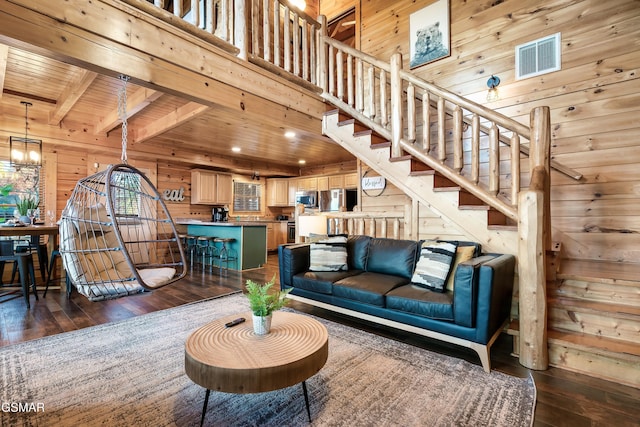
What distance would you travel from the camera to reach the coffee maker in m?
7.54

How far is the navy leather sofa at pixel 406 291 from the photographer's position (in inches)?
85.4

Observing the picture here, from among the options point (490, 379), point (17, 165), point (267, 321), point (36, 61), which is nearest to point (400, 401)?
point (490, 379)

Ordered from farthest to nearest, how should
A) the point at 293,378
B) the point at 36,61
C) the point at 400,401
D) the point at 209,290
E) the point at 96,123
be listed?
the point at 96,123 < the point at 209,290 < the point at 36,61 < the point at 400,401 < the point at 293,378

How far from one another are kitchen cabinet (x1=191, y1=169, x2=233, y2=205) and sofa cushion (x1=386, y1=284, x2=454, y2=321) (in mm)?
5935

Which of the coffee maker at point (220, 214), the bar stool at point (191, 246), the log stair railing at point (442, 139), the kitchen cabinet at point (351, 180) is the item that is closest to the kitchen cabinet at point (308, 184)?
the kitchen cabinet at point (351, 180)

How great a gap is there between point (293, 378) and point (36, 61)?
4.19 meters

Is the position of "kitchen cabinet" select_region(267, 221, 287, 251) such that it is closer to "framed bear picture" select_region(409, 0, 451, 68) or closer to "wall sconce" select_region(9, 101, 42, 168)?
"wall sconce" select_region(9, 101, 42, 168)

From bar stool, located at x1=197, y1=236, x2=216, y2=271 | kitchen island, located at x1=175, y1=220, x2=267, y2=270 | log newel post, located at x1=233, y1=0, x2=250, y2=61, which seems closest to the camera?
log newel post, located at x1=233, y1=0, x2=250, y2=61

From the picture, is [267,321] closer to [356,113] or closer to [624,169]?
[356,113]

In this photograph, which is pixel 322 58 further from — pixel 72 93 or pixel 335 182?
pixel 335 182

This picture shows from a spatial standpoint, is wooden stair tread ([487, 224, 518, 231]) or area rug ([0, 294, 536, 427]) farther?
wooden stair tread ([487, 224, 518, 231])

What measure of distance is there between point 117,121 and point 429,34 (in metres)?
4.69

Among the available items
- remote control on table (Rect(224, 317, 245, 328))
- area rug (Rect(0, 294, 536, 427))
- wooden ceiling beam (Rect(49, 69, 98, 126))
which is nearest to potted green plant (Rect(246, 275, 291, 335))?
remote control on table (Rect(224, 317, 245, 328))

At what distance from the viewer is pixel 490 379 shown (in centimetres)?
203
